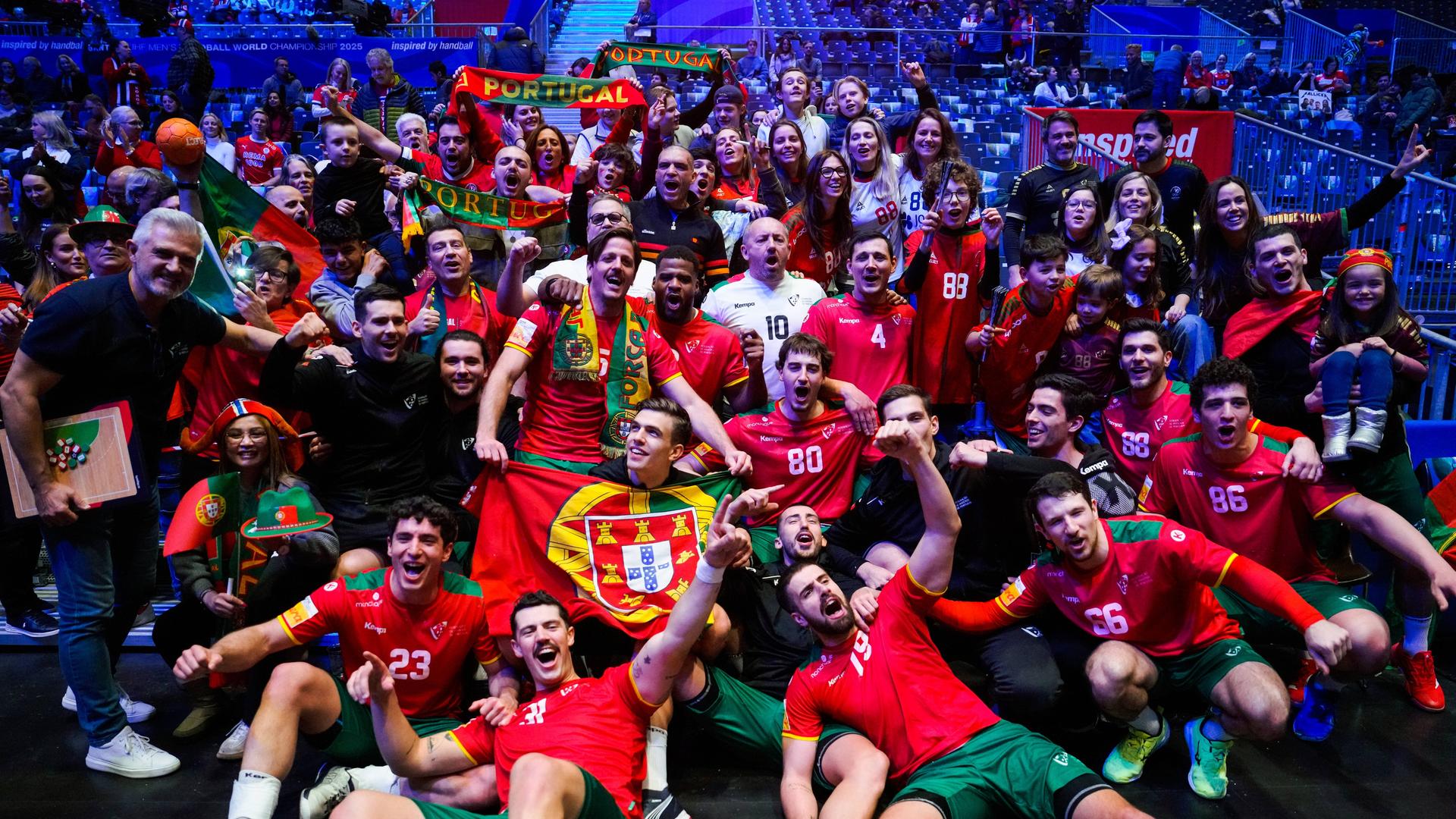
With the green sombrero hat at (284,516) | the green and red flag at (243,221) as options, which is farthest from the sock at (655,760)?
the green and red flag at (243,221)

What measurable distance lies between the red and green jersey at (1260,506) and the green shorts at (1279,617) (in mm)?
110

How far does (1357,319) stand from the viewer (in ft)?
16.2

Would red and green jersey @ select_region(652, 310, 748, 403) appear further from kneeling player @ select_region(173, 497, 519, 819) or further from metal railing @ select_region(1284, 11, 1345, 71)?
metal railing @ select_region(1284, 11, 1345, 71)

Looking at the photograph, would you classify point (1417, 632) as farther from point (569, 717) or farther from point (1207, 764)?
point (569, 717)

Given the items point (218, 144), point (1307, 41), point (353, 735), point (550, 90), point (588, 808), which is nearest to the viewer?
point (588, 808)

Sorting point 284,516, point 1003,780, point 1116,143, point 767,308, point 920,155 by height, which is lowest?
point 1003,780

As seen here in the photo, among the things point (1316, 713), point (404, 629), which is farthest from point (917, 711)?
point (404, 629)

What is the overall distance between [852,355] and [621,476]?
158 centimetres

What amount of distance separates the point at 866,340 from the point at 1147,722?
244 centimetres

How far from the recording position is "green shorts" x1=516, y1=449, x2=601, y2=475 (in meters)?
5.07

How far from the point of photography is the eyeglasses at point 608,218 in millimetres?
5938

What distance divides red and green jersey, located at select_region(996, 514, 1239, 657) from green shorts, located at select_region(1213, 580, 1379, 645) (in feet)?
1.21

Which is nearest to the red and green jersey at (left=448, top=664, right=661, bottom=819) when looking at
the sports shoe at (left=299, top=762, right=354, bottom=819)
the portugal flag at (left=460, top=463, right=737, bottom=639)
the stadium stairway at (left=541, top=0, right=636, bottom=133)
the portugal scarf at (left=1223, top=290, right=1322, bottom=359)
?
the sports shoe at (left=299, top=762, right=354, bottom=819)

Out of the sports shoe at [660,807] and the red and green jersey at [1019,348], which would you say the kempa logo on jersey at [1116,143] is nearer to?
the red and green jersey at [1019,348]
